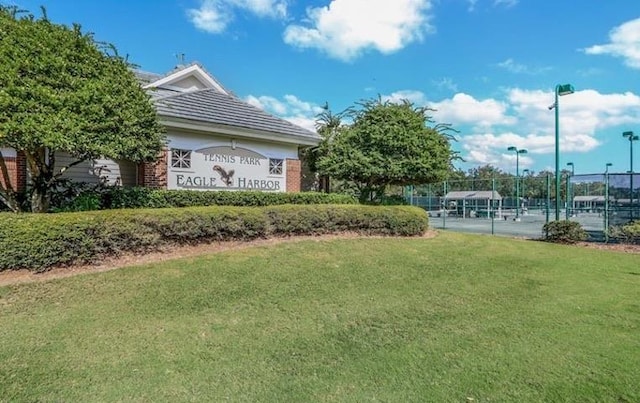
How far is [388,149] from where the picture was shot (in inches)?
Answer: 526

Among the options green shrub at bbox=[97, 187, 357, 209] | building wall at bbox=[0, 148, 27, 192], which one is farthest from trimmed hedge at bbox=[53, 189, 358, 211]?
building wall at bbox=[0, 148, 27, 192]

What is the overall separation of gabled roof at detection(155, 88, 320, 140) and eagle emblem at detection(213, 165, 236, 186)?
1276mm

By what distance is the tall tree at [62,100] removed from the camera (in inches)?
250

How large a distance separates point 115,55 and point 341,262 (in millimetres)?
5983

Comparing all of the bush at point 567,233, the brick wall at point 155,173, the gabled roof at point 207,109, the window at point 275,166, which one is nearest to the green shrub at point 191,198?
the brick wall at point 155,173

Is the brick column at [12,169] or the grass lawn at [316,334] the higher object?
the brick column at [12,169]

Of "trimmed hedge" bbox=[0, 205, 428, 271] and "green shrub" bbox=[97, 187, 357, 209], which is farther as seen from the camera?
"green shrub" bbox=[97, 187, 357, 209]

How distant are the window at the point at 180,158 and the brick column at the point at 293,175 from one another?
3424 mm

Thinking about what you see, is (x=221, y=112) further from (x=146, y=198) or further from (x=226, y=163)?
(x=146, y=198)

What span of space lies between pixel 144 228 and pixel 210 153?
4.52 m

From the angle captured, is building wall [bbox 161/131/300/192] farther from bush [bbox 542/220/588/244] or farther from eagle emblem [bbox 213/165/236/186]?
bush [bbox 542/220/588/244]

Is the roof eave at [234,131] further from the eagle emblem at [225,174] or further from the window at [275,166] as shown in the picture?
the eagle emblem at [225,174]

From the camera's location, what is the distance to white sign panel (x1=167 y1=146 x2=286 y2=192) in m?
11.1

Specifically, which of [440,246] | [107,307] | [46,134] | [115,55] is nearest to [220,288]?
[107,307]
